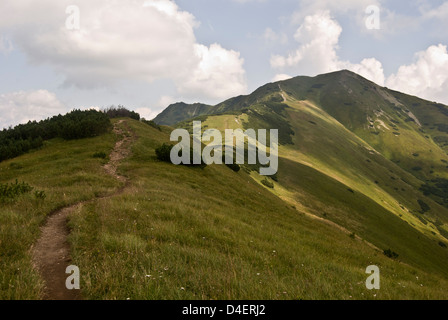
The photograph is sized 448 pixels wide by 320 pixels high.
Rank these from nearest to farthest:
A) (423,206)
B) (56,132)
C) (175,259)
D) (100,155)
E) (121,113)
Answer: (175,259)
(100,155)
(56,132)
(121,113)
(423,206)

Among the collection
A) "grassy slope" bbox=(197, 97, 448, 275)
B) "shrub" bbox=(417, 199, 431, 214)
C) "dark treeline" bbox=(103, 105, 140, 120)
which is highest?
"dark treeline" bbox=(103, 105, 140, 120)

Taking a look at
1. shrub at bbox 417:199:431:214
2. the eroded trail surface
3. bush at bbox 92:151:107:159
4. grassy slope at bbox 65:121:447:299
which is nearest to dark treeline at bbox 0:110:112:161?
bush at bbox 92:151:107:159

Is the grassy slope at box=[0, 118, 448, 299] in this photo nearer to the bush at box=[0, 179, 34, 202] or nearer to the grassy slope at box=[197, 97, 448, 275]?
the bush at box=[0, 179, 34, 202]

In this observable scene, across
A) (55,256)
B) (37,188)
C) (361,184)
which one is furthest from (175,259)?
(361,184)

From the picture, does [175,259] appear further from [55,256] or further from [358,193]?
[358,193]

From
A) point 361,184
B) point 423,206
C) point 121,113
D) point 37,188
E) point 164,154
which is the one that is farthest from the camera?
point 423,206

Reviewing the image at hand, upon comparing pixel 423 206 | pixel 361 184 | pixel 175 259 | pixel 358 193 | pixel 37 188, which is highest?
pixel 37 188

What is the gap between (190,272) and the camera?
6027mm

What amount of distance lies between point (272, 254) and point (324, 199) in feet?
194

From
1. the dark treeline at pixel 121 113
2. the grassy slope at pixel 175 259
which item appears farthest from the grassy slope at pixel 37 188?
the dark treeline at pixel 121 113

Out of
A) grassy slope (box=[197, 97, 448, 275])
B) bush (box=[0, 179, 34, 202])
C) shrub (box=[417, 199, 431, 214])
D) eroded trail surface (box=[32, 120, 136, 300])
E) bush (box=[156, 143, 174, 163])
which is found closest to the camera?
eroded trail surface (box=[32, 120, 136, 300])

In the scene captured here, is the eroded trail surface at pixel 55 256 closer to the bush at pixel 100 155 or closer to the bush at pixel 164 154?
the bush at pixel 100 155
